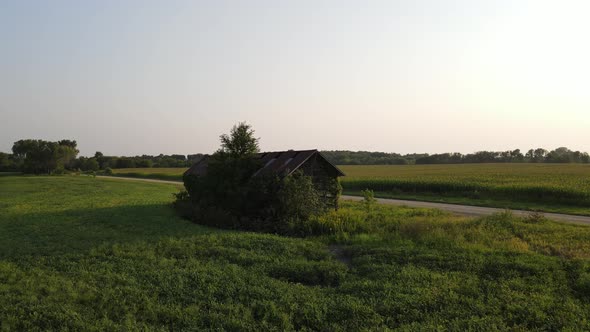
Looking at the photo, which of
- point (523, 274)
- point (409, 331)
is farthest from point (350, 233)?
point (409, 331)

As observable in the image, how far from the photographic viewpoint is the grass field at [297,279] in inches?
319

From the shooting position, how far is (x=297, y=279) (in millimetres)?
11156

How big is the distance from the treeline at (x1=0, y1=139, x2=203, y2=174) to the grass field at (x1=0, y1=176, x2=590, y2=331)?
49.6m

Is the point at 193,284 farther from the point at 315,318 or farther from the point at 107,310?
the point at 315,318

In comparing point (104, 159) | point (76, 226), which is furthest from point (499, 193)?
point (104, 159)

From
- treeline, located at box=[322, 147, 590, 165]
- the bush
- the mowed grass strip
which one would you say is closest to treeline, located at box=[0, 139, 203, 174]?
the mowed grass strip

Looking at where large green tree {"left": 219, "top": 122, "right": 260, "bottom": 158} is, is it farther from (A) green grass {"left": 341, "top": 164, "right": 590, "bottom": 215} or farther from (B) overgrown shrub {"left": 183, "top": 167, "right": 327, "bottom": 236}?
(A) green grass {"left": 341, "top": 164, "right": 590, "bottom": 215}

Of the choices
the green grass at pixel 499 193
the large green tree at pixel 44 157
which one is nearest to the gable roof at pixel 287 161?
the green grass at pixel 499 193

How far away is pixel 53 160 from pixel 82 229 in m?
82.1

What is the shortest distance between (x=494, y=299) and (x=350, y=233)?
9.01 meters

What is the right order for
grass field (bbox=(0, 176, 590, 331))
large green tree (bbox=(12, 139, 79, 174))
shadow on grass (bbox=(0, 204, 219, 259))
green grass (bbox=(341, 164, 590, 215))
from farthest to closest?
large green tree (bbox=(12, 139, 79, 174))
green grass (bbox=(341, 164, 590, 215))
shadow on grass (bbox=(0, 204, 219, 259))
grass field (bbox=(0, 176, 590, 331))

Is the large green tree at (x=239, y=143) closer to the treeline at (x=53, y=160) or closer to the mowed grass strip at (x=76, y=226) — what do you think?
the mowed grass strip at (x=76, y=226)

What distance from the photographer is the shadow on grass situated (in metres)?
14.2

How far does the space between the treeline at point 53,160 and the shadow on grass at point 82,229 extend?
40.6 m
